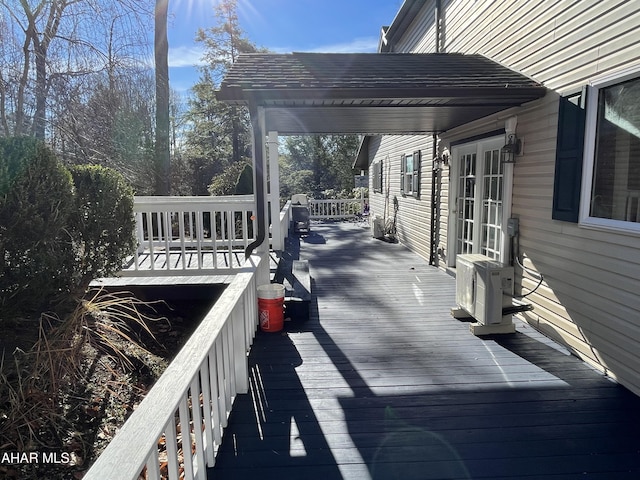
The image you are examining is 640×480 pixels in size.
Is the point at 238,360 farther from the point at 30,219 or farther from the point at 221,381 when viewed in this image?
the point at 30,219

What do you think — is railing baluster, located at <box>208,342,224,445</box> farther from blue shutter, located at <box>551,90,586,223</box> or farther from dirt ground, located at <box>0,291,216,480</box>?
blue shutter, located at <box>551,90,586,223</box>

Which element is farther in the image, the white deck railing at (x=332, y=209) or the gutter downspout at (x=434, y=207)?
the white deck railing at (x=332, y=209)

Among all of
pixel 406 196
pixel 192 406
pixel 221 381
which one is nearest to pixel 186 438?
pixel 192 406

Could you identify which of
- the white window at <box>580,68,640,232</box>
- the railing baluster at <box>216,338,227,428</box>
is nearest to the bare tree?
the railing baluster at <box>216,338,227,428</box>

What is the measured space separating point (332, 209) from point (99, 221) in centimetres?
1217

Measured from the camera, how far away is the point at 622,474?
1888mm

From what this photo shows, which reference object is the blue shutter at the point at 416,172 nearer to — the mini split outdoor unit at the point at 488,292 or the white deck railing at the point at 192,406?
the mini split outdoor unit at the point at 488,292

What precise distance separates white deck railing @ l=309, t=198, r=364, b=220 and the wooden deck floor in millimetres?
11574

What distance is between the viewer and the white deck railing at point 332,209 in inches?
611

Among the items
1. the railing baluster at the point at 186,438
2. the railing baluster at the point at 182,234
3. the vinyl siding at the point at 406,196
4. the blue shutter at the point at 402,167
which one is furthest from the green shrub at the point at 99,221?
the blue shutter at the point at 402,167

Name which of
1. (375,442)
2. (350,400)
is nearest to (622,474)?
(375,442)

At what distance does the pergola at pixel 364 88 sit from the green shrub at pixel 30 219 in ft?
4.96

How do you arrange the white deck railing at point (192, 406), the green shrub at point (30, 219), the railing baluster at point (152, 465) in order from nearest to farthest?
the white deck railing at point (192, 406), the railing baluster at point (152, 465), the green shrub at point (30, 219)

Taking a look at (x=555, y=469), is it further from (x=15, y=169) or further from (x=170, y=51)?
(x=170, y=51)
